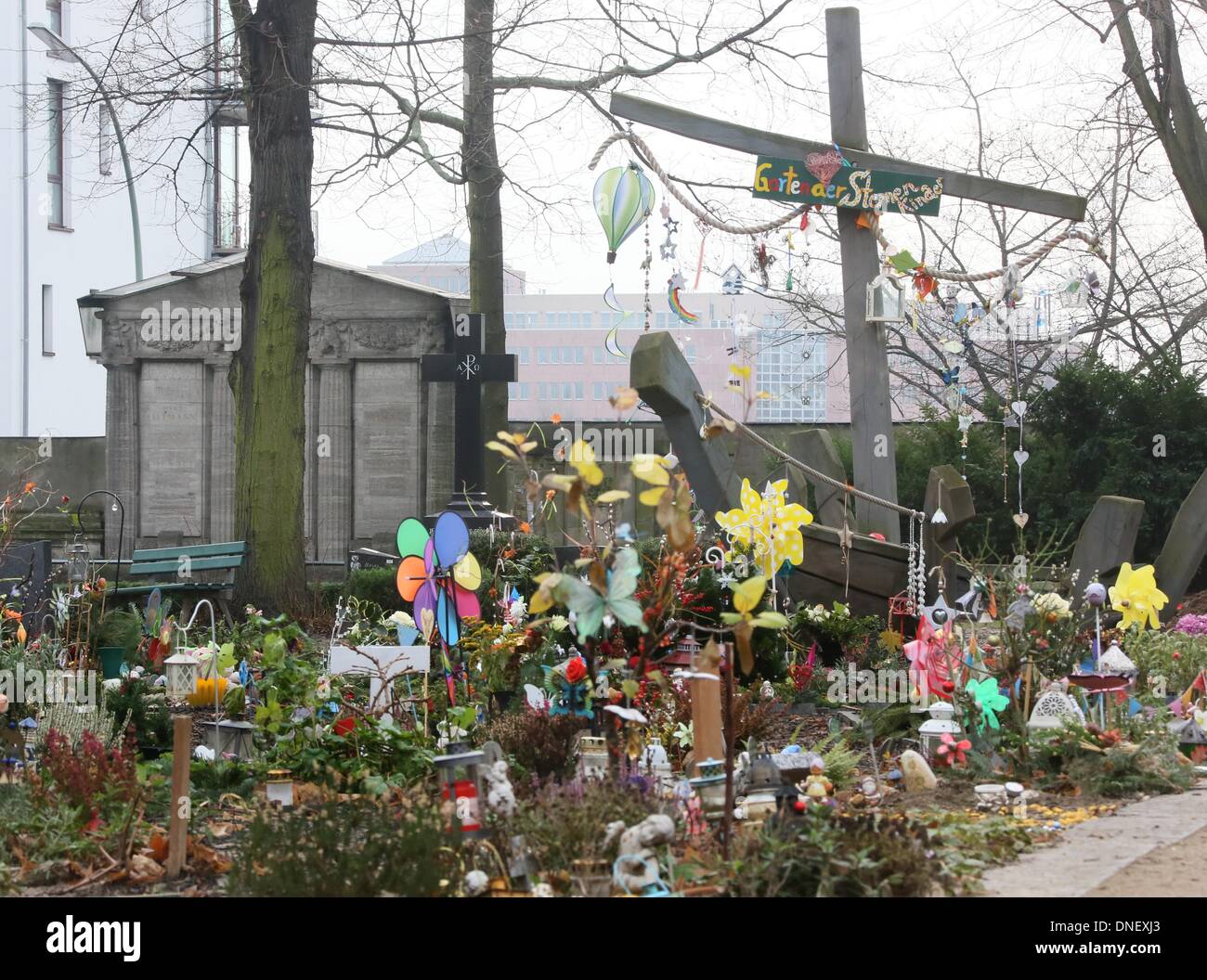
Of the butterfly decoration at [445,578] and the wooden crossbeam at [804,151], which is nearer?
the butterfly decoration at [445,578]

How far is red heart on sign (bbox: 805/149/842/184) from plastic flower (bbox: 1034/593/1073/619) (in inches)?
163

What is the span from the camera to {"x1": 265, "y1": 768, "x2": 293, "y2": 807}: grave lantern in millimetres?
5434

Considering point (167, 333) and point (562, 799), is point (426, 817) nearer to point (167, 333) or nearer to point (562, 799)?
point (562, 799)

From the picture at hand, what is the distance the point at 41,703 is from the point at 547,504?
6.48 m

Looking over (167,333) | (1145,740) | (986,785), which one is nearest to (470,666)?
(986,785)

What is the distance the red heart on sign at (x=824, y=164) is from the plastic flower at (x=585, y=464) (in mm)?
6756

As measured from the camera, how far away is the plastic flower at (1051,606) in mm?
6918

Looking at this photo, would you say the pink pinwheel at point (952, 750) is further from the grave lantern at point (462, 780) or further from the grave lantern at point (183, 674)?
the grave lantern at point (183, 674)

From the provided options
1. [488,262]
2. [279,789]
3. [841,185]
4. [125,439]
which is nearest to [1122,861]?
[279,789]

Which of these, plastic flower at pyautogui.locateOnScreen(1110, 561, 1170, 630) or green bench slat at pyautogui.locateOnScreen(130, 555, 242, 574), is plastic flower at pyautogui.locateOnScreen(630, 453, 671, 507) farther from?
green bench slat at pyautogui.locateOnScreen(130, 555, 242, 574)

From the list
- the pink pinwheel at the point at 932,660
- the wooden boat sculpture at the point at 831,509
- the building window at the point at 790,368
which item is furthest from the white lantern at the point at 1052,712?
the building window at the point at 790,368

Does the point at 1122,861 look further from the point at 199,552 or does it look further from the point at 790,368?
the point at 790,368

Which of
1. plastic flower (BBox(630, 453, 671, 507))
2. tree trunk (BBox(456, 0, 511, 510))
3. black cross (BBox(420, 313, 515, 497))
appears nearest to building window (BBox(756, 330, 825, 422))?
tree trunk (BBox(456, 0, 511, 510))

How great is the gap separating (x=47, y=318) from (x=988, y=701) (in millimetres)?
25718
